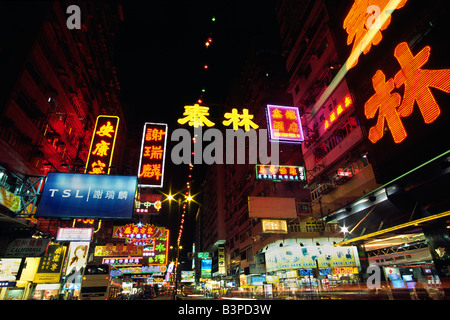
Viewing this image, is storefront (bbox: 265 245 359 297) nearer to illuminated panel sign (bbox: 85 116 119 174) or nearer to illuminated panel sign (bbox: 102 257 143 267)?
illuminated panel sign (bbox: 102 257 143 267)

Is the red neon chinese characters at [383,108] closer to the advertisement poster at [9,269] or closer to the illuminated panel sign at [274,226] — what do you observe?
the illuminated panel sign at [274,226]

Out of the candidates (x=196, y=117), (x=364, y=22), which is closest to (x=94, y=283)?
(x=196, y=117)

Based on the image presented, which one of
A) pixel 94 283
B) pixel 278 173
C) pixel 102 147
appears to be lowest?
pixel 94 283

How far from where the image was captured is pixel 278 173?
15.9 meters

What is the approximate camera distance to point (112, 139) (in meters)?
14.4

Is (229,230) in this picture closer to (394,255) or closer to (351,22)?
A: (394,255)

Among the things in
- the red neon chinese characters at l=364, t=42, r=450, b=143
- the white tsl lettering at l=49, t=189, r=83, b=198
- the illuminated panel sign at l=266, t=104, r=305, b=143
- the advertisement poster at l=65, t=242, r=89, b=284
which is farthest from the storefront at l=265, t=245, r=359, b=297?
the white tsl lettering at l=49, t=189, r=83, b=198

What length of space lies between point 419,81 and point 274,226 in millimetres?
14874

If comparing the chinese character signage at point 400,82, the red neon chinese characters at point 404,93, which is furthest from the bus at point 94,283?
the red neon chinese characters at point 404,93

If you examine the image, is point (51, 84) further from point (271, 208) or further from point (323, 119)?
point (323, 119)

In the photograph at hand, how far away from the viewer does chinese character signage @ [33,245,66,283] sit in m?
14.2


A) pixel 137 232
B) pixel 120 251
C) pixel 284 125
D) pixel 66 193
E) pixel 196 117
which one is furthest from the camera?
pixel 120 251

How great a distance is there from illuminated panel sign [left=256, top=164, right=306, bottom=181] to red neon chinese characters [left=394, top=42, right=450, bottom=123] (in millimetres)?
7863

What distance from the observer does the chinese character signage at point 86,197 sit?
7.39m
